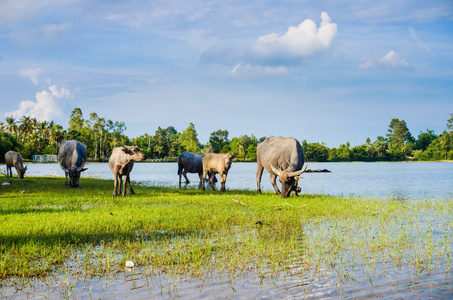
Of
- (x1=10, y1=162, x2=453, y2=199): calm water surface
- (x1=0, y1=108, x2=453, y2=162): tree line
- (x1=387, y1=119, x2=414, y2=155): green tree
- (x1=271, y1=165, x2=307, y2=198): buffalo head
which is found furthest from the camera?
(x1=387, y1=119, x2=414, y2=155): green tree

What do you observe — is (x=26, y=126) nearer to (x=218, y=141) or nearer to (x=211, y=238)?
(x=218, y=141)

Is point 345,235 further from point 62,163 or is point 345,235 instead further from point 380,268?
point 62,163

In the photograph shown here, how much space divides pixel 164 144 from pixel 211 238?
104 metres

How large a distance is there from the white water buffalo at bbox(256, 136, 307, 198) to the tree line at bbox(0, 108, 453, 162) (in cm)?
7684

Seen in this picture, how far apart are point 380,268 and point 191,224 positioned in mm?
4715

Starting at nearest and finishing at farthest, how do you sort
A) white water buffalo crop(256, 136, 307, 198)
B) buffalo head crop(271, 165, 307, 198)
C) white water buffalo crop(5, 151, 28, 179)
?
buffalo head crop(271, 165, 307, 198) → white water buffalo crop(256, 136, 307, 198) → white water buffalo crop(5, 151, 28, 179)

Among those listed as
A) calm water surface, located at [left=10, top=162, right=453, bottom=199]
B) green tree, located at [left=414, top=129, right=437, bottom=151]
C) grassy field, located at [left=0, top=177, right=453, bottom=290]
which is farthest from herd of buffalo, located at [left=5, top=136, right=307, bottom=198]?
green tree, located at [left=414, top=129, right=437, bottom=151]

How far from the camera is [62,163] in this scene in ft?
67.3

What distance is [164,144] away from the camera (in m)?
110

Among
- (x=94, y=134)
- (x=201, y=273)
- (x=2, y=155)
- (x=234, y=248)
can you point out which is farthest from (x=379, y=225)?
(x=94, y=134)

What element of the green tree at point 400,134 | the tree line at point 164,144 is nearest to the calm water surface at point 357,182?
the tree line at point 164,144

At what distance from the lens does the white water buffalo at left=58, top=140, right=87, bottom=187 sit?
1873 centimetres

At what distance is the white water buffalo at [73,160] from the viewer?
18.7m

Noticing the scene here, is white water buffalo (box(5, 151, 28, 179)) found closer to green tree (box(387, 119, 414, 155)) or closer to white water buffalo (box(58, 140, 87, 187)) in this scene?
white water buffalo (box(58, 140, 87, 187))
